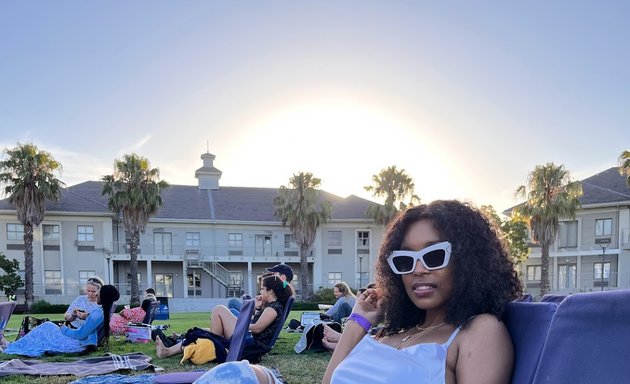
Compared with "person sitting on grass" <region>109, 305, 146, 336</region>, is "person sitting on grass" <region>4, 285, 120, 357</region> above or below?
above

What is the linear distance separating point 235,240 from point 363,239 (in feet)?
32.5

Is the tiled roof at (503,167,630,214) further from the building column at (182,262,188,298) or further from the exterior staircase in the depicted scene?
the building column at (182,262,188,298)

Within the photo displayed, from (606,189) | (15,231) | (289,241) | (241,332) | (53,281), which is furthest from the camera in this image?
→ (289,241)

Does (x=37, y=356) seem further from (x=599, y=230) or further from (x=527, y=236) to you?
(x=527, y=236)

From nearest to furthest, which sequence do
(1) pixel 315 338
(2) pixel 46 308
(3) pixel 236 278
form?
(1) pixel 315 338
(2) pixel 46 308
(3) pixel 236 278

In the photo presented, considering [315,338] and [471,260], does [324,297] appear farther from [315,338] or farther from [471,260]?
[471,260]

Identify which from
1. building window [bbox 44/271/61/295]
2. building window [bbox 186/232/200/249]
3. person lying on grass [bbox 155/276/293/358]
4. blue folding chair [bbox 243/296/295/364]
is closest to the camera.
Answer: blue folding chair [bbox 243/296/295/364]

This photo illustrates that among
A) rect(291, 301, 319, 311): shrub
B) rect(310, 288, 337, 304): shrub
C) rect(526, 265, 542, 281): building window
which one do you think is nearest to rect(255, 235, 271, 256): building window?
rect(310, 288, 337, 304): shrub

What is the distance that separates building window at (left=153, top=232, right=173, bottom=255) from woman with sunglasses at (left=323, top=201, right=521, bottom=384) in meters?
32.7

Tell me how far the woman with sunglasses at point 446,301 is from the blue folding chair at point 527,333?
46 mm

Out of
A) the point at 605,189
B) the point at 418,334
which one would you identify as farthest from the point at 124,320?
the point at 605,189

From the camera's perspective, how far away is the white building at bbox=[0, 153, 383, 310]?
31031 millimetres

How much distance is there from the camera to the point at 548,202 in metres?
26.2

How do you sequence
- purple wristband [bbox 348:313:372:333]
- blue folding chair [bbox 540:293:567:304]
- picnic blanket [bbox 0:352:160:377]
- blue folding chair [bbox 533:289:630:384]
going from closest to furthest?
blue folding chair [bbox 533:289:630:384], blue folding chair [bbox 540:293:567:304], purple wristband [bbox 348:313:372:333], picnic blanket [bbox 0:352:160:377]
